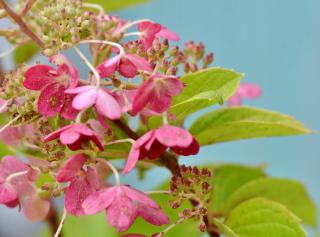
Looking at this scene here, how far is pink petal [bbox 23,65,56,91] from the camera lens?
797 millimetres

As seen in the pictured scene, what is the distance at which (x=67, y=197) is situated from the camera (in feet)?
2.61

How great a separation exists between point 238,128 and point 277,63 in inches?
88.6

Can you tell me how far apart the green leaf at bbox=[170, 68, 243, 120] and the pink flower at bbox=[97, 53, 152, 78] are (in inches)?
2.9

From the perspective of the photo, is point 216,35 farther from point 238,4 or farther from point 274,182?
point 274,182

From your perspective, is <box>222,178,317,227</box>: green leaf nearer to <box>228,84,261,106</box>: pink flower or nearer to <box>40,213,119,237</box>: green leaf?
<box>228,84,261,106</box>: pink flower

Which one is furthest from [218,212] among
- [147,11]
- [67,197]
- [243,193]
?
[147,11]

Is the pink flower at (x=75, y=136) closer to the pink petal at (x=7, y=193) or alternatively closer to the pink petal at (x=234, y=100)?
the pink petal at (x=7, y=193)

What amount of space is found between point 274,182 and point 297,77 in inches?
81.1

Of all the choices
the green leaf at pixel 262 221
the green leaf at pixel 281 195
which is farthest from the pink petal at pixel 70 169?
the green leaf at pixel 281 195

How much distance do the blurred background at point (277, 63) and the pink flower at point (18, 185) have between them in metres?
2.10

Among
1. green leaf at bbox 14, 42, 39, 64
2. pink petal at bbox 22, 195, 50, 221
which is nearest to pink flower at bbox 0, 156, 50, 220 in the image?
pink petal at bbox 22, 195, 50, 221

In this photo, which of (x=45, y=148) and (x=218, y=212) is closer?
(x=45, y=148)

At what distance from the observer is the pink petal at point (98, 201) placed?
2.47ft

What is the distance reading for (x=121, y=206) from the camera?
75 centimetres
